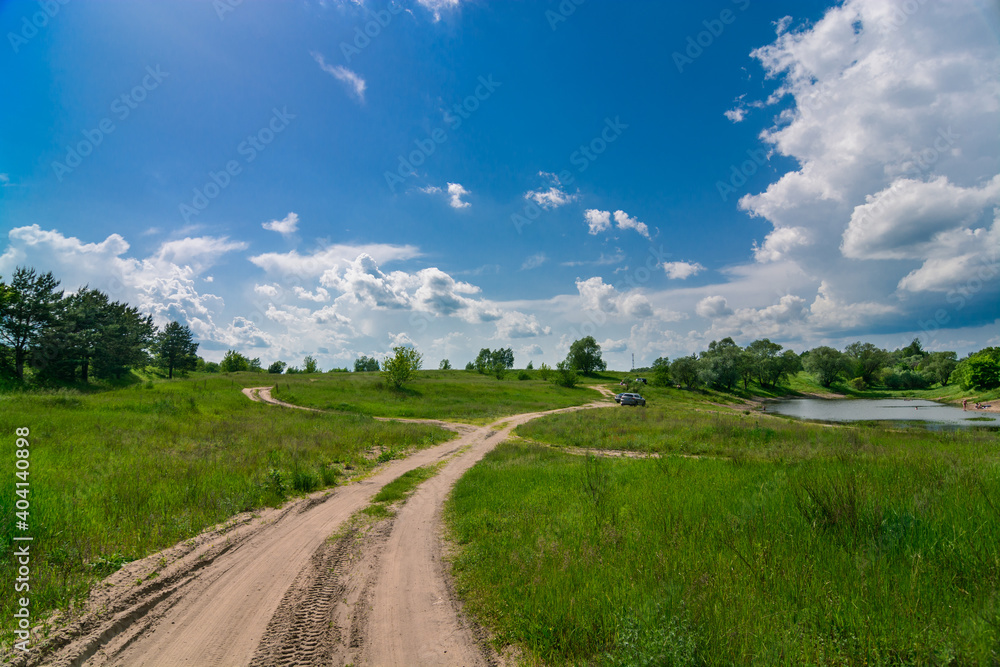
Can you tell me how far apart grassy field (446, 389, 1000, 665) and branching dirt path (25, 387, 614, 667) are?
0.80 meters

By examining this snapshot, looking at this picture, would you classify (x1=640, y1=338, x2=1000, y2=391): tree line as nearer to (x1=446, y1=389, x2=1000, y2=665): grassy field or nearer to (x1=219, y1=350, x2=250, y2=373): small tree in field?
(x1=446, y1=389, x2=1000, y2=665): grassy field

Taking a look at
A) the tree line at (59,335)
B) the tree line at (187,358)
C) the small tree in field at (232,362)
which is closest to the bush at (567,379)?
the tree line at (187,358)

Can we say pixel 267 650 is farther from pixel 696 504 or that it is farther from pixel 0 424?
pixel 0 424

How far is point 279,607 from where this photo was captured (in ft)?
17.6

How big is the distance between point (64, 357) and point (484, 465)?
2332 inches

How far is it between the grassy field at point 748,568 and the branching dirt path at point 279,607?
2.61 feet

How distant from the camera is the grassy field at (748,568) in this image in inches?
145

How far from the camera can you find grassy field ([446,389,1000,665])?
3.67 m

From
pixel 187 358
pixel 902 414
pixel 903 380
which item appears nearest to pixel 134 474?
pixel 902 414

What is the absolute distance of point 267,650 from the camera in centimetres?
447

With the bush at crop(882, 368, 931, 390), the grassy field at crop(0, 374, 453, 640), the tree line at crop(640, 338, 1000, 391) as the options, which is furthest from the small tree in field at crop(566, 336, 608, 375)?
the grassy field at crop(0, 374, 453, 640)

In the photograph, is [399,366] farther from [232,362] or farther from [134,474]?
[232,362]

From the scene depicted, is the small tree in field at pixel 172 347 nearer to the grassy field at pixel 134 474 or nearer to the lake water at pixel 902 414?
the grassy field at pixel 134 474

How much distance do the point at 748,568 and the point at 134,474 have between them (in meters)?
15.6
